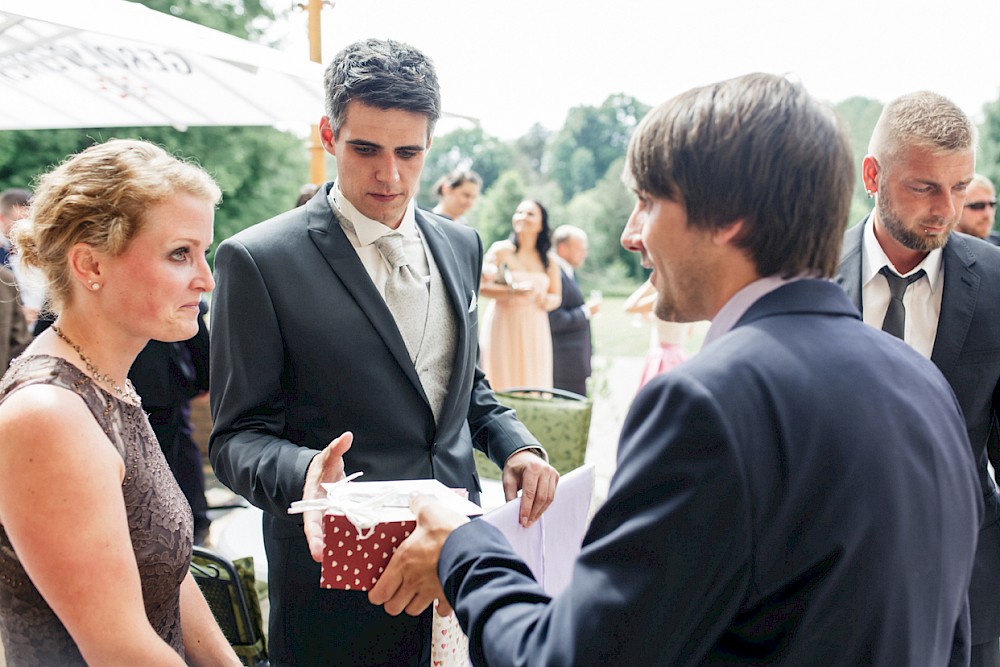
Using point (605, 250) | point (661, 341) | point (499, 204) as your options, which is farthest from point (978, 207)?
point (499, 204)

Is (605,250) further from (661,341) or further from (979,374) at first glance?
(979,374)

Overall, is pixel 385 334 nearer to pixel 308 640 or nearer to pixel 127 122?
pixel 308 640

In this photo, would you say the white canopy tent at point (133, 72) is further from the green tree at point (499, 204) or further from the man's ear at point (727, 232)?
the green tree at point (499, 204)

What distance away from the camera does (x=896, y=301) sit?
89.0 inches

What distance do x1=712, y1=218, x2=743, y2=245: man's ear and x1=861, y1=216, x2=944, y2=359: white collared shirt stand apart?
1.37 metres

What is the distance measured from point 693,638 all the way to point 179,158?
4.65ft

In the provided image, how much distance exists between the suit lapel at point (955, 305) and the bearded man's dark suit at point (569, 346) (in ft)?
16.1

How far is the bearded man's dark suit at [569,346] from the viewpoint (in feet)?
23.4

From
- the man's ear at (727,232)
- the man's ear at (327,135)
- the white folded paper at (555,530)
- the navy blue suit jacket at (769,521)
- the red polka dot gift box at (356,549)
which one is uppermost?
the man's ear at (327,135)

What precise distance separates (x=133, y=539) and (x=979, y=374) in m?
2.03

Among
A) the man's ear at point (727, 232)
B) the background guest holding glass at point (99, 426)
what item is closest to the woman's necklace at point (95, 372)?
the background guest holding glass at point (99, 426)

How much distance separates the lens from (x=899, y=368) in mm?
1099

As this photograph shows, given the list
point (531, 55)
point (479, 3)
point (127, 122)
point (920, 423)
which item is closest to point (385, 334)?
point (920, 423)

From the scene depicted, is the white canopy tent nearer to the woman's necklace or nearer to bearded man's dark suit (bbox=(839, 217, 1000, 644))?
the woman's necklace
